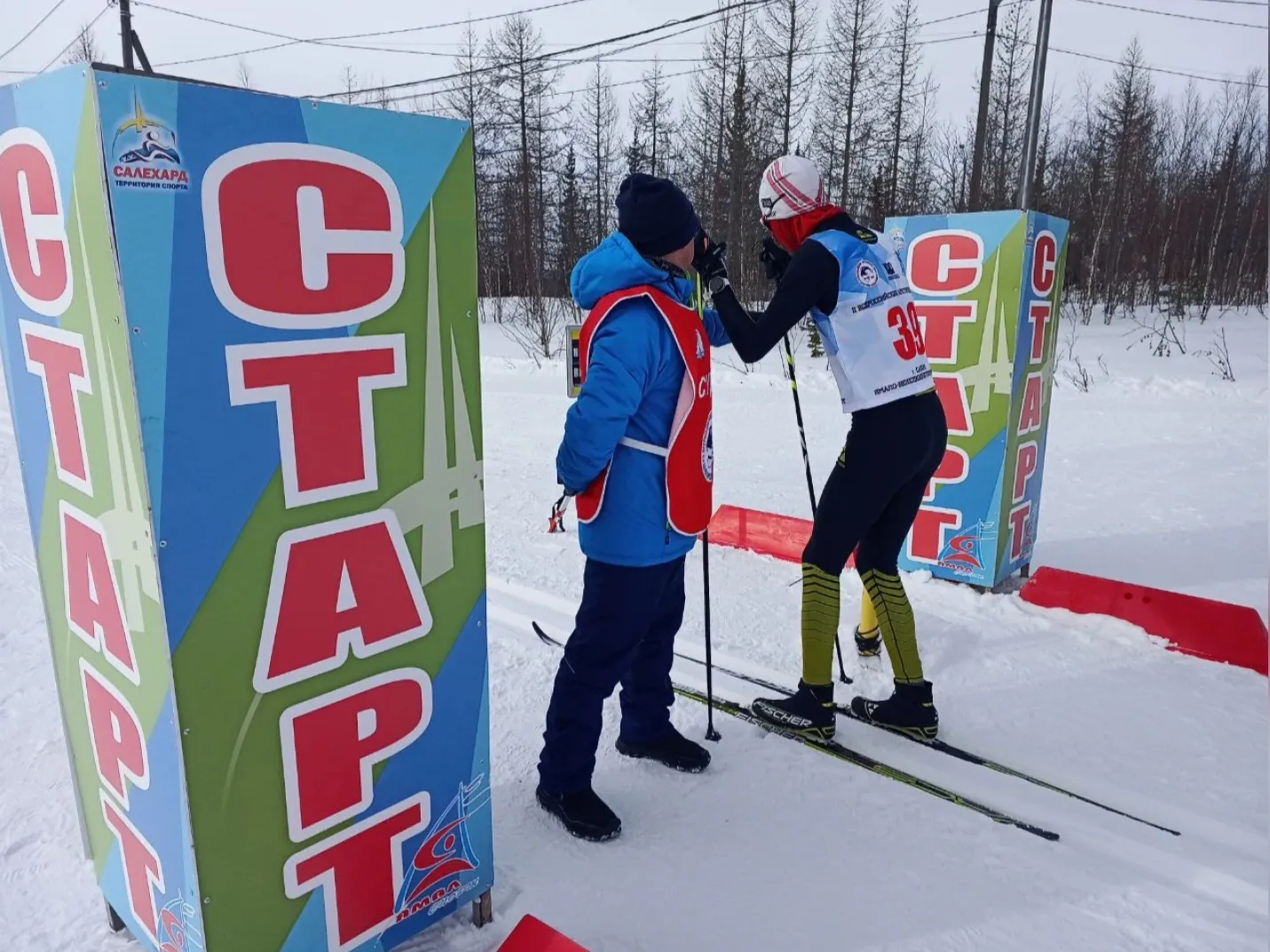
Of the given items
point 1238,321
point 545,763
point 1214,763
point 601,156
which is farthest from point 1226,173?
point 545,763

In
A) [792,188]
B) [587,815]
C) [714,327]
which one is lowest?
[587,815]

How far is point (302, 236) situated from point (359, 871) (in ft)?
4.65

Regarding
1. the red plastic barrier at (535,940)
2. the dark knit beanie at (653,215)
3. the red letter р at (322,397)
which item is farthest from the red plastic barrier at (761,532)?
the red letter р at (322,397)

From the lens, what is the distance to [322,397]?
1657mm

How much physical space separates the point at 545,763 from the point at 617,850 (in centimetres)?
34

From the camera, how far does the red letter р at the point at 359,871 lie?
181 cm

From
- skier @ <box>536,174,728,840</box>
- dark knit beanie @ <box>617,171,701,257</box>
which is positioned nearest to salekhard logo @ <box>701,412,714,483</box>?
skier @ <box>536,174,728,840</box>

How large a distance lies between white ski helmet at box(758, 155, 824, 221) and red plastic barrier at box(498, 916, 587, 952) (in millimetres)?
2347

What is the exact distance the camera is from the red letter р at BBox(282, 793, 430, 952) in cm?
181

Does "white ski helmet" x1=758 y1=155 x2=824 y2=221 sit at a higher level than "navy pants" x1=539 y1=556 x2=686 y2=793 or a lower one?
higher

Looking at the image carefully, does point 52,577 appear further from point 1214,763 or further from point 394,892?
point 1214,763

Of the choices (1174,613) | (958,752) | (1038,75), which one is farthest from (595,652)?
(1038,75)

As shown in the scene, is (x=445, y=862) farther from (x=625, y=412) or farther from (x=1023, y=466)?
(x=1023, y=466)

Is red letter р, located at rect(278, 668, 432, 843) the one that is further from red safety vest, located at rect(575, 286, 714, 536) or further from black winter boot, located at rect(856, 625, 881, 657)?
black winter boot, located at rect(856, 625, 881, 657)
